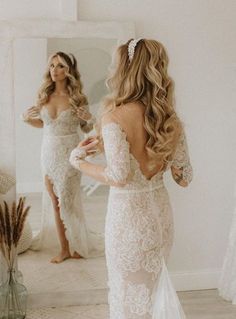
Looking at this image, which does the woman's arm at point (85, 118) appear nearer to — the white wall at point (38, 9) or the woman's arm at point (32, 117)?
the woman's arm at point (32, 117)

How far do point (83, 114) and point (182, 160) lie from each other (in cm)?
98

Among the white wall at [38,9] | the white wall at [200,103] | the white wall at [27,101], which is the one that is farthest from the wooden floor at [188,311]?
the white wall at [38,9]

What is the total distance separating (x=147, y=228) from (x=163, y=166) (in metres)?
0.30

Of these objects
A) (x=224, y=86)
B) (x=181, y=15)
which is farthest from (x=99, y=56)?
(x=224, y=86)

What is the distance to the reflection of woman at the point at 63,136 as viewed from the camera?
10.5ft

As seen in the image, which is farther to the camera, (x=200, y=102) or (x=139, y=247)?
(x=200, y=102)

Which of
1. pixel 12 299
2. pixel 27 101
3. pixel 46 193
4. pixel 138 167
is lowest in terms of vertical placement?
pixel 12 299

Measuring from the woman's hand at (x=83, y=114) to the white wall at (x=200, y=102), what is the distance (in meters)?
0.56

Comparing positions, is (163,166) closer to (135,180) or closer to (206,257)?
(135,180)

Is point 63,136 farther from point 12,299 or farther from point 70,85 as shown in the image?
point 12,299

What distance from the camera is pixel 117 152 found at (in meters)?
2.22

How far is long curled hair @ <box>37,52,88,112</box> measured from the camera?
10.4 feet

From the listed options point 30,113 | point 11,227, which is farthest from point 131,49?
point 11,227

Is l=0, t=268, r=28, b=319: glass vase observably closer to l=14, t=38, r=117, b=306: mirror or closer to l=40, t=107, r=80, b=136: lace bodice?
l=14, t=38, r=117, b=306: mirror
